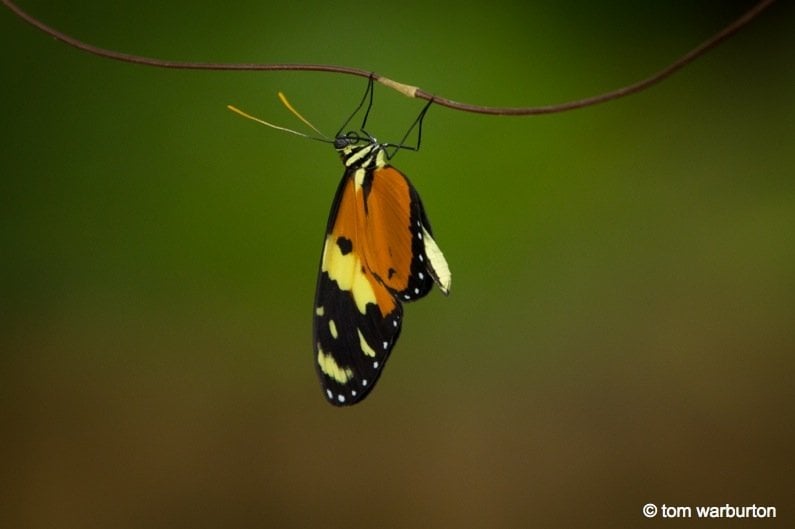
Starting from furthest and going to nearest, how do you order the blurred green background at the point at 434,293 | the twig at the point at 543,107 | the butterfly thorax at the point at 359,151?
the blurred green background at the point at 434,293 < the butterfly thorax at the point at 359,151 < the twig at the point at 543,107

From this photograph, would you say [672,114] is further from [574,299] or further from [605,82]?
[574,299]

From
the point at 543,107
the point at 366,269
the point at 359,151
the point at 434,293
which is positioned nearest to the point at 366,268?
the point at 366,269

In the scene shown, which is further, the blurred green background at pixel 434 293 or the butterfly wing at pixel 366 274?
the blurred green background at pixel 434 293

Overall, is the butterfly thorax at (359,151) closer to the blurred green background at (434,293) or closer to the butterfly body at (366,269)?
the butterfly body at (366,269)

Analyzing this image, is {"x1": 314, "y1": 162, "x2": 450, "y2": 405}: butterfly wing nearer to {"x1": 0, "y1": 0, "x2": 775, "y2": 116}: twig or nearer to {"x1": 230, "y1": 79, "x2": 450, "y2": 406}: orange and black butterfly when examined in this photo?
{"x1": 230, "y1": 79, "x2": 450, "y2": 406}: orange and black butterfly

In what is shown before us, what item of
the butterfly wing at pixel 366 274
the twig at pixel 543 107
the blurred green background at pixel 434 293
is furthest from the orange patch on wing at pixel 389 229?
the blurred green background at pixel 434 293

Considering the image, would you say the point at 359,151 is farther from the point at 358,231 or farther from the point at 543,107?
the point at 543,107
